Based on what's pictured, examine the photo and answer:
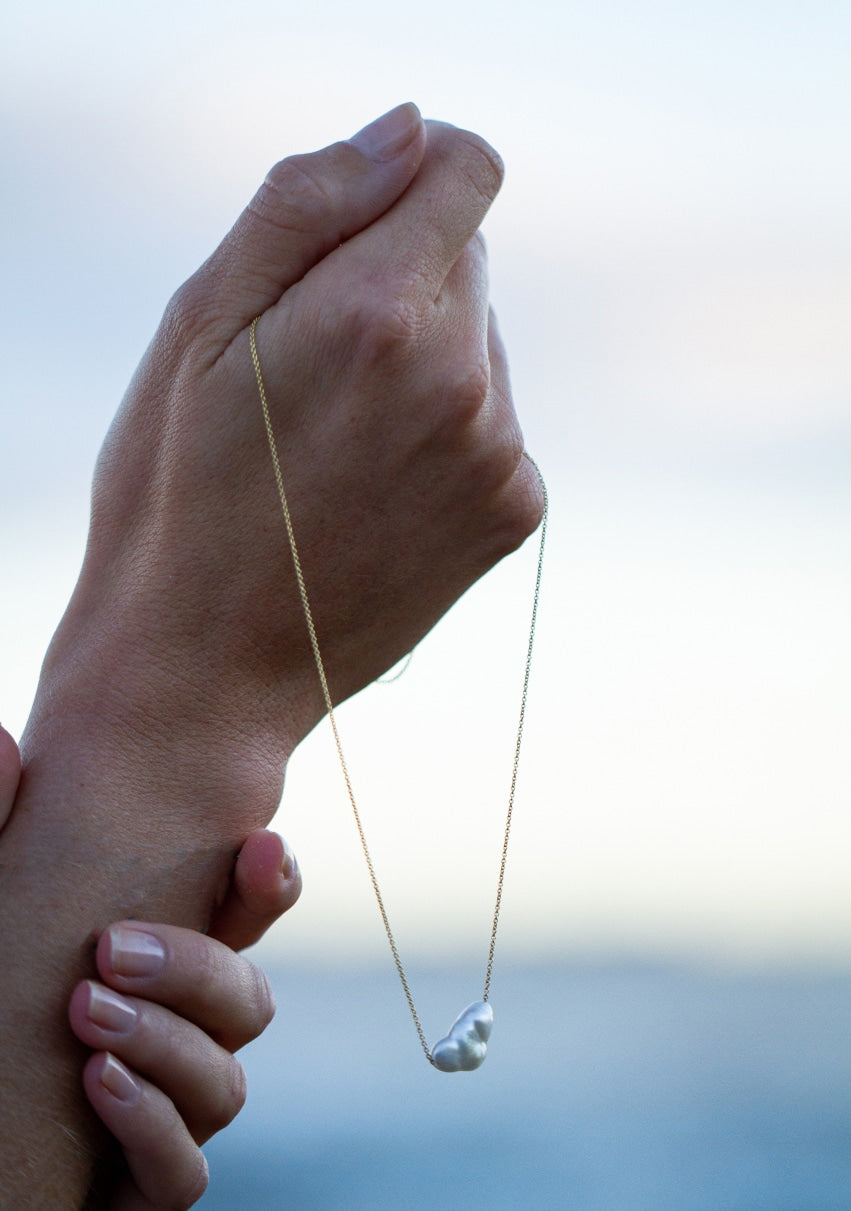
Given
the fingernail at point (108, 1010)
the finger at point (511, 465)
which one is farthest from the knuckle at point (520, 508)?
the fingernail at point (108, 1010)

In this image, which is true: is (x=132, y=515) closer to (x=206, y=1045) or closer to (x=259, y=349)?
(x=259, y=349)

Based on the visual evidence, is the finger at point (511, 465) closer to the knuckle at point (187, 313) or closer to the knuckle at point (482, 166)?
the knuckle at point (482, 166)

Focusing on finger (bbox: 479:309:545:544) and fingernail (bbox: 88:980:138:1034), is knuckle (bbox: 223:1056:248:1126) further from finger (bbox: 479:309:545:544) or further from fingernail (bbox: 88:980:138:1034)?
finger (bbox: 479:309:545:544)

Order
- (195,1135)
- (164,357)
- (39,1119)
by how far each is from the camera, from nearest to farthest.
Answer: (39,1119)
(195,1135)
(164,357)

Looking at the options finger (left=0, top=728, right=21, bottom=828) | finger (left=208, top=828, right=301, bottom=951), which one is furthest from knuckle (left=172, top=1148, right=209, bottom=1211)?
finger (left=0, top=728, right=21, bottom=828)

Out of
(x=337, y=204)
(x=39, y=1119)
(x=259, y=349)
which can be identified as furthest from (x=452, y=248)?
(x=39, y=1119)

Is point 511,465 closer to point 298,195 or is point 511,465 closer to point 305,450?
point 305,450
